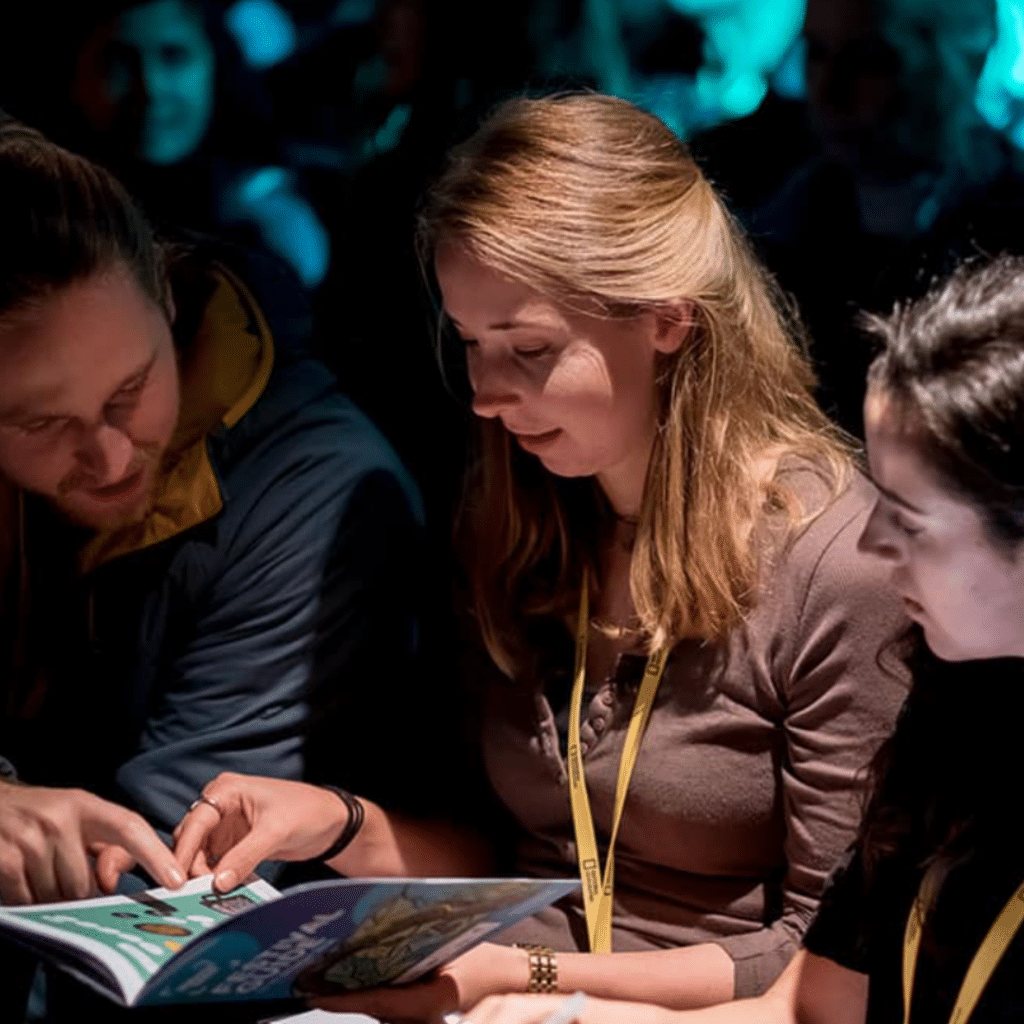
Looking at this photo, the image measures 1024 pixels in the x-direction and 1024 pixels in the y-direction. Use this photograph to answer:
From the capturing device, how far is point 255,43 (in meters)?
3.12

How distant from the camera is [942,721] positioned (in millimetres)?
1811

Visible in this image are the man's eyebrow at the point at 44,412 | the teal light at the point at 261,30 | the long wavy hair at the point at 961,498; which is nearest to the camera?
the long wavy hair at the point at 961,498

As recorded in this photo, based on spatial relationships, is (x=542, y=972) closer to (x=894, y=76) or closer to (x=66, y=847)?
(x=66, y=847)

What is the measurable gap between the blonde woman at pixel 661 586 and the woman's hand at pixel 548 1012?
0.11m

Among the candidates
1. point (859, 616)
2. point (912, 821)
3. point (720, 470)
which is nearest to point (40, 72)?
point (720, 470)

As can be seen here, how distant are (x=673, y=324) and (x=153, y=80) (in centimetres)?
134

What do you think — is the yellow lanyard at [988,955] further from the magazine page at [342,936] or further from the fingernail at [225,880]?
the fingernail at [225,880]

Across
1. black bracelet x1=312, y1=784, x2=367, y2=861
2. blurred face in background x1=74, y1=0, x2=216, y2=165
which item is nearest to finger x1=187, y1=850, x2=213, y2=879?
black bracelet x1=312, y1=784, x2=367, y2=861

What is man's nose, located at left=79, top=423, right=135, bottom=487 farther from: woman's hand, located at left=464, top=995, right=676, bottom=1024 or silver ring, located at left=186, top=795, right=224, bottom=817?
woman's hand, located at left=464, top=995, right=676, bottom=1024

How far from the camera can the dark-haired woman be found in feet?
5.24

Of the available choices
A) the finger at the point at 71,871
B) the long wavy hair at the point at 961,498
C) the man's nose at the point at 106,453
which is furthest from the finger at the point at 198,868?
the long wavy hair at the point at 961,498

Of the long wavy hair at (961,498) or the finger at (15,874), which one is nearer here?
the long wavy hair at (961,498)

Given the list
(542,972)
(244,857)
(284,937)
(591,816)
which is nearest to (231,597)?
(244,857)

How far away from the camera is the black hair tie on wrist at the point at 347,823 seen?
231 centimetres
